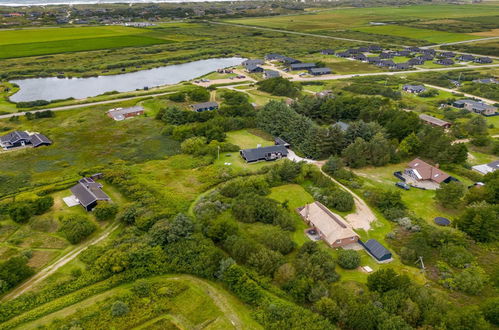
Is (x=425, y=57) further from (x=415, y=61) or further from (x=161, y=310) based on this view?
(x=161, y=310)

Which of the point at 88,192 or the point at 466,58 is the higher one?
the point at 466,58

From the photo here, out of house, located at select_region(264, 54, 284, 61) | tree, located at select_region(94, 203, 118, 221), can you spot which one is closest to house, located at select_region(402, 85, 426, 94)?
house, located at select_region(264, 54, 284, 61)

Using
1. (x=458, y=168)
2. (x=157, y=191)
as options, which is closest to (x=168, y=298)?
(x=157, y=191)

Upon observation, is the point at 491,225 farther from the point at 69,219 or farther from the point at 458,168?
the point at 69,219

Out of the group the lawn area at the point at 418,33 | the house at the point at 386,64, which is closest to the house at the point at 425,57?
the house at the point at 386,64

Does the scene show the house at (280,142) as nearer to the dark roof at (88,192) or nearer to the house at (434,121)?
the dark roof at (88,192)

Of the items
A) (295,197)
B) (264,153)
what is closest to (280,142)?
(264,153)
